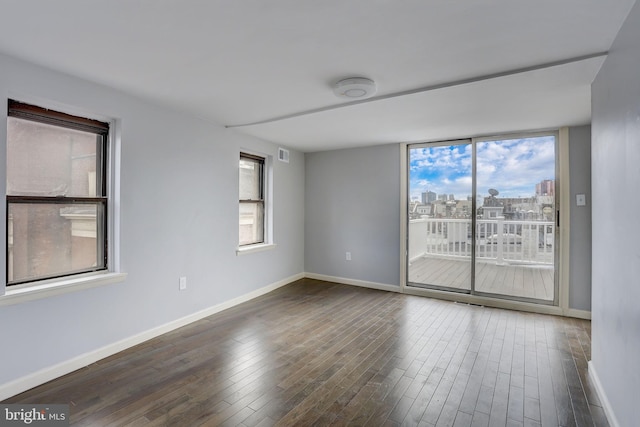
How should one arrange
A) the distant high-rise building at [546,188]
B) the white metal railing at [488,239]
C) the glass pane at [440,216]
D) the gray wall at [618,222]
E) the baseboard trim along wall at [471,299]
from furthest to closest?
the glass pane at [440,216] < the white metal railing at [488,239] < the distant high-rise building at [546,188] < the baseboard trim along wall at [471,299] < the gray wall at [618,222]

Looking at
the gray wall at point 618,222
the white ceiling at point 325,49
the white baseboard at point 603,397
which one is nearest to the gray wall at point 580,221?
the white ceiling at point 325,49

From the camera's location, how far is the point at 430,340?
2.99 m

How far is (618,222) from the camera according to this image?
5.74ft

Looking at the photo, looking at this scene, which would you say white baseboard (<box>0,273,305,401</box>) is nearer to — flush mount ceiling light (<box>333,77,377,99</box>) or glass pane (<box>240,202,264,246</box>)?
glass pane (<box>240,202,264,246</box>)

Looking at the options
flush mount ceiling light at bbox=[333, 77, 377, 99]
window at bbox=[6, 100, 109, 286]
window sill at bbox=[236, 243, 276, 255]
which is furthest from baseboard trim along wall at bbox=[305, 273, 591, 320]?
window at bbox=[6, 100, 109, 286]

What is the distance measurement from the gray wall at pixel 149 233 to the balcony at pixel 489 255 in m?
2.41

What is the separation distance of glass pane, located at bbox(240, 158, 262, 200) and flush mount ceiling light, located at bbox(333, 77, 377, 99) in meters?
2.14

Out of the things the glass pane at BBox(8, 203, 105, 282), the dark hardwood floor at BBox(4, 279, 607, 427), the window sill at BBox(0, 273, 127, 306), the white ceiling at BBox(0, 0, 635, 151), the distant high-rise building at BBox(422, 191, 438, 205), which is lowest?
the dark hardwood floor at BBox(4, 279, 607, 427)

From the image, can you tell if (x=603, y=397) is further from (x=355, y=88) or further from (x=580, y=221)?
(x=355, y=88)

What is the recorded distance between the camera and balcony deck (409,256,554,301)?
3.91 meters

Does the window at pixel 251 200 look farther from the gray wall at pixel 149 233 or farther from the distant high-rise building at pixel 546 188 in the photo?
the distant high-rise building at pixel 546 188

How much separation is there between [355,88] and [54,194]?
2450mm

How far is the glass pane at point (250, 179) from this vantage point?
4.33 metres
